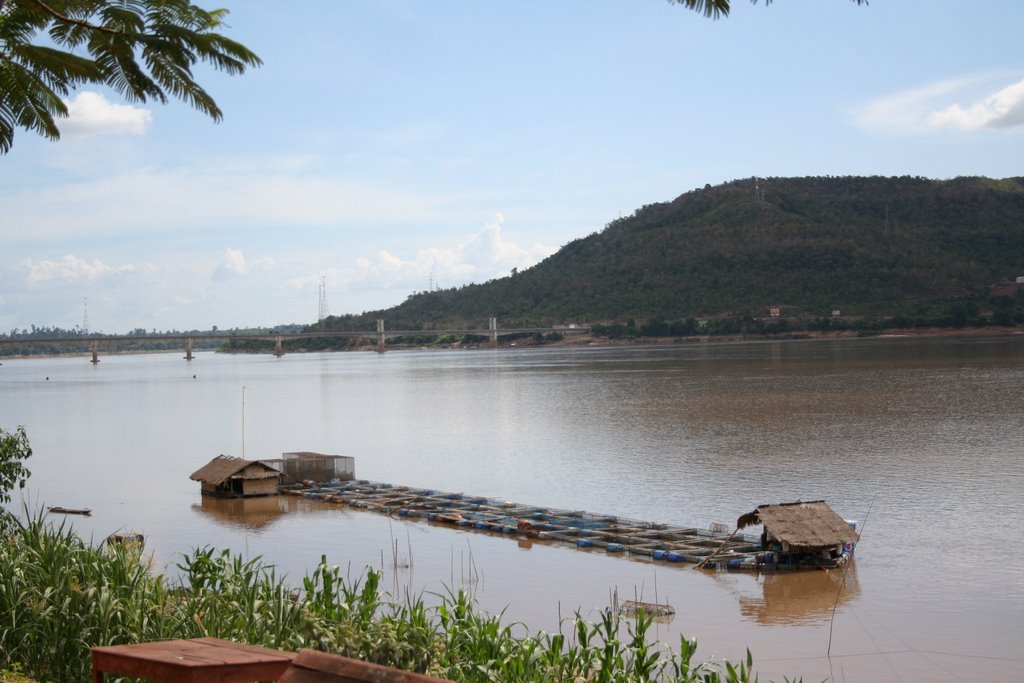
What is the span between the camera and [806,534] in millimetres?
19516

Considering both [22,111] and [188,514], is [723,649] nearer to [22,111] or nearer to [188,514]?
[22,111]

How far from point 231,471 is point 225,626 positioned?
21.7m

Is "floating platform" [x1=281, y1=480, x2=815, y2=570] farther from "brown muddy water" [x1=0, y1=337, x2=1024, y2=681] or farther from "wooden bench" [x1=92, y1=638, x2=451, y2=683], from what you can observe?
"wooden bench" [x1=92, y1=638, x2=451, y2=683]

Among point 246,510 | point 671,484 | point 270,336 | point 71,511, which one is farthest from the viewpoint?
point 270,336

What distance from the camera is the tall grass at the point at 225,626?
29.2 feet

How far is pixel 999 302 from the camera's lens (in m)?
123

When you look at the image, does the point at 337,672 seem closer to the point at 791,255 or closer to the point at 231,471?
the point at 231,471

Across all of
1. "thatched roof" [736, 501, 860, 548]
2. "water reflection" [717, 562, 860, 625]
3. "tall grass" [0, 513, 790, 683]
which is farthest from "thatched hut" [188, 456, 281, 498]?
"tall grass" [0, 513, 790, 683]

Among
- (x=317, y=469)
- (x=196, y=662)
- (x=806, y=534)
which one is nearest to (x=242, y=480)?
(x=317, y=469)

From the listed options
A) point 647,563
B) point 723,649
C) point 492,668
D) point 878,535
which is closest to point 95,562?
point 492,668

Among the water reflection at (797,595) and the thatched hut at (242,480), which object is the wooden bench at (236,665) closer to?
the water reflection at (797,595)

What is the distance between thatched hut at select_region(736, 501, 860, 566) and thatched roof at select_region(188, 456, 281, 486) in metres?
15.5

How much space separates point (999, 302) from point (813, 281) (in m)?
22.8

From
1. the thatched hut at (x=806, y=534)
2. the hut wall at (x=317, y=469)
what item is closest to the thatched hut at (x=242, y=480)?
the hut wall at (x=317, y=469)
